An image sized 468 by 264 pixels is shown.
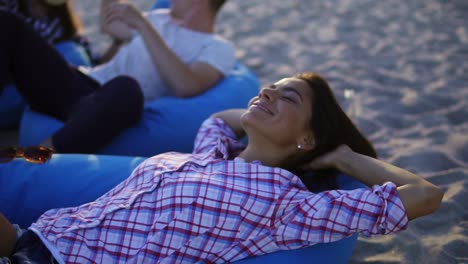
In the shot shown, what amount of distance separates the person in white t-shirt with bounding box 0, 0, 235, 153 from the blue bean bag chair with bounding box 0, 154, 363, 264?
369mm

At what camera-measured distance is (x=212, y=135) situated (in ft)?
7.60

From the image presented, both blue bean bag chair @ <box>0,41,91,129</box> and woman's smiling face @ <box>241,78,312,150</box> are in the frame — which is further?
blue bean bag chair @ <box>0,41,91,129</box>

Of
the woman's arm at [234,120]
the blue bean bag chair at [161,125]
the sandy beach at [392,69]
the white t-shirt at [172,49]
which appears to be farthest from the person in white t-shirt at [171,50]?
the sandy beach at [392,69]

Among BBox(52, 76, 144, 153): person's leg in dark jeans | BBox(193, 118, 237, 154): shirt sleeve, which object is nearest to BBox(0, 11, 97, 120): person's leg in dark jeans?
BBox(52, 76, 144, 153): person's leg in dark jeans

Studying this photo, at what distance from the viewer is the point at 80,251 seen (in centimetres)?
185

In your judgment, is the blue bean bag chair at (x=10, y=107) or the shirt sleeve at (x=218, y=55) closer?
the shirt sleeve at (x=218, y=55)

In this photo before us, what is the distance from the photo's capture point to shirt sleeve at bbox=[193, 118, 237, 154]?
2268 mm

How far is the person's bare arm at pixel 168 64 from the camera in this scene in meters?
2.96

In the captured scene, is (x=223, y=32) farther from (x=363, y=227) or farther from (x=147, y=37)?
(x=363, y=227)

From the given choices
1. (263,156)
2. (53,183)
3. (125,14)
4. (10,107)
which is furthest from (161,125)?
(10,107)

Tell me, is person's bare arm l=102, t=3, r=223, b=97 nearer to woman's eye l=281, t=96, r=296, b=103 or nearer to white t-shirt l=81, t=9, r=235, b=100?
white t-shirt l=81, t=9, r=235, b=100

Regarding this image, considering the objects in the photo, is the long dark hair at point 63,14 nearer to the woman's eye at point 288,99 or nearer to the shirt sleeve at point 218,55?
the shirt sleeve at point 218,55

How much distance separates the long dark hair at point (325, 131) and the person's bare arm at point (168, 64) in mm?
1024

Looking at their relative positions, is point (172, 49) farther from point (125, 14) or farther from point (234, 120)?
point (234, 120)
